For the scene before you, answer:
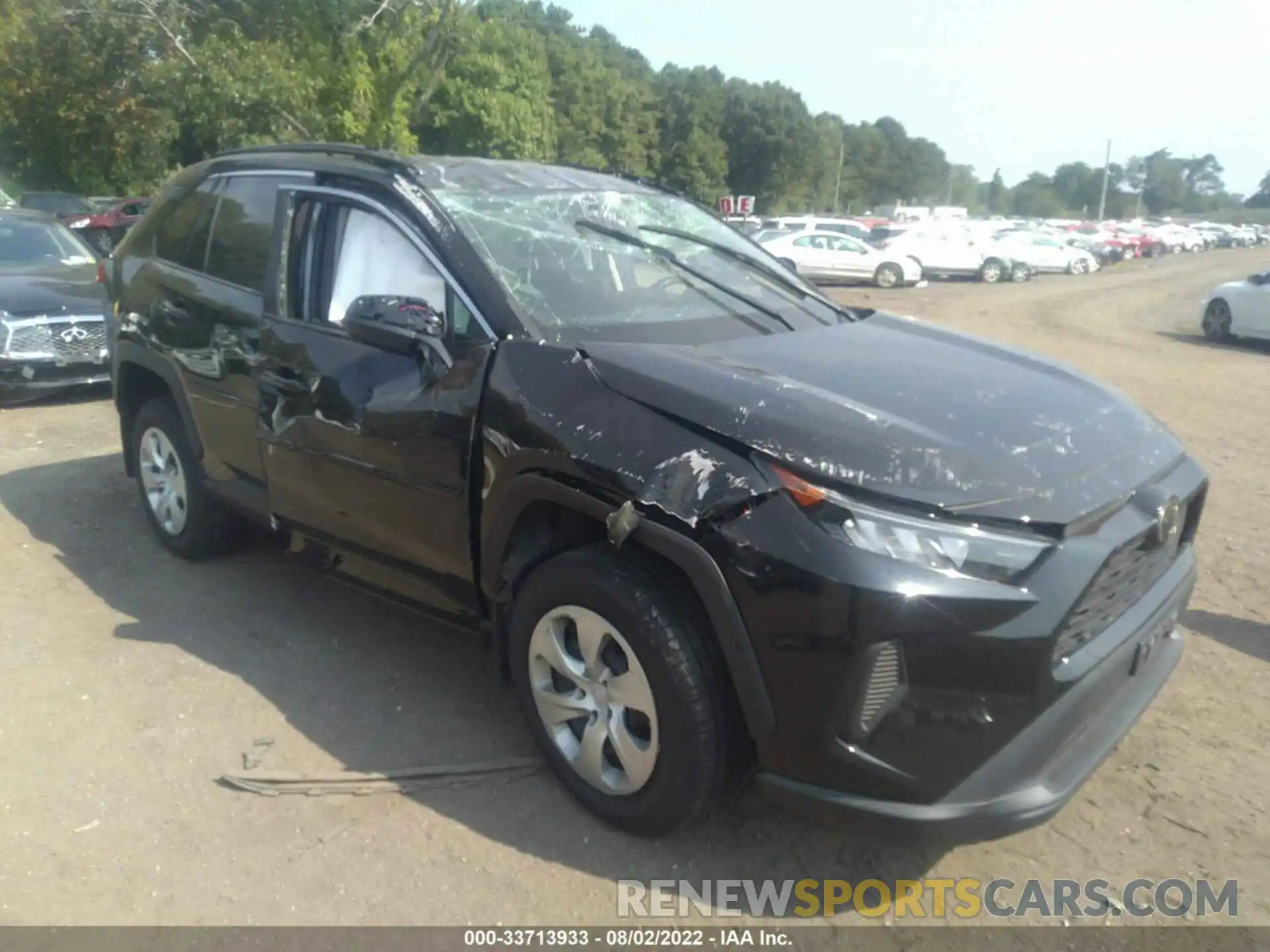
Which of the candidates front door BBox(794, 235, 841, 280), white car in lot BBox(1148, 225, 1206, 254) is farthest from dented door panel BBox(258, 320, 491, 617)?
white car in lot BBox(1148, 225, 1206, 254)

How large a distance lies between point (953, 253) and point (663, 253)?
93.1 ft

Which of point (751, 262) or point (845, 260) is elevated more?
point (845, 260)

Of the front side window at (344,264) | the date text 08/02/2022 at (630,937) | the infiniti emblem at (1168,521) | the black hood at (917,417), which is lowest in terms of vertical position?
the date text 08/02/2022 at (630,937)

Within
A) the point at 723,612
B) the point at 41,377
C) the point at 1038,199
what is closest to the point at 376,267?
the point at 723,612

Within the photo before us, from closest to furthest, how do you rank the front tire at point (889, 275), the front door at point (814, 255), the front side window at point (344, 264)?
the front side window at point (344, 264) < the front door at point (814, 255) < the front tire at point (889, 275)

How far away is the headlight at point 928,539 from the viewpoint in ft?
8.66

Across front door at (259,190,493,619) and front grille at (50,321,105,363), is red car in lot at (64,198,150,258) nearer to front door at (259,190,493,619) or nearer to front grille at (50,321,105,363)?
front grille at (50,321,105,363)

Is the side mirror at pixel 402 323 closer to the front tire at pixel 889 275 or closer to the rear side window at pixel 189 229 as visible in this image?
the rear side window at pixel 189 229

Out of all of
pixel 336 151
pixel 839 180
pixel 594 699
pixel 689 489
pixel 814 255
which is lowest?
pixel 594 699

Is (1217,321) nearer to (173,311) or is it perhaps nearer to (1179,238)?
(173,311)

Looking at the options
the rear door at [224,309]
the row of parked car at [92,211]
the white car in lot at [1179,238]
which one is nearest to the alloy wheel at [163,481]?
the rear door at [224,309]

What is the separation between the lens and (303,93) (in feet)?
80.8

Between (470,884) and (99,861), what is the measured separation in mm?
1085

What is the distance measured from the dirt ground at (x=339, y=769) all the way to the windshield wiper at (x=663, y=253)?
1.65m
